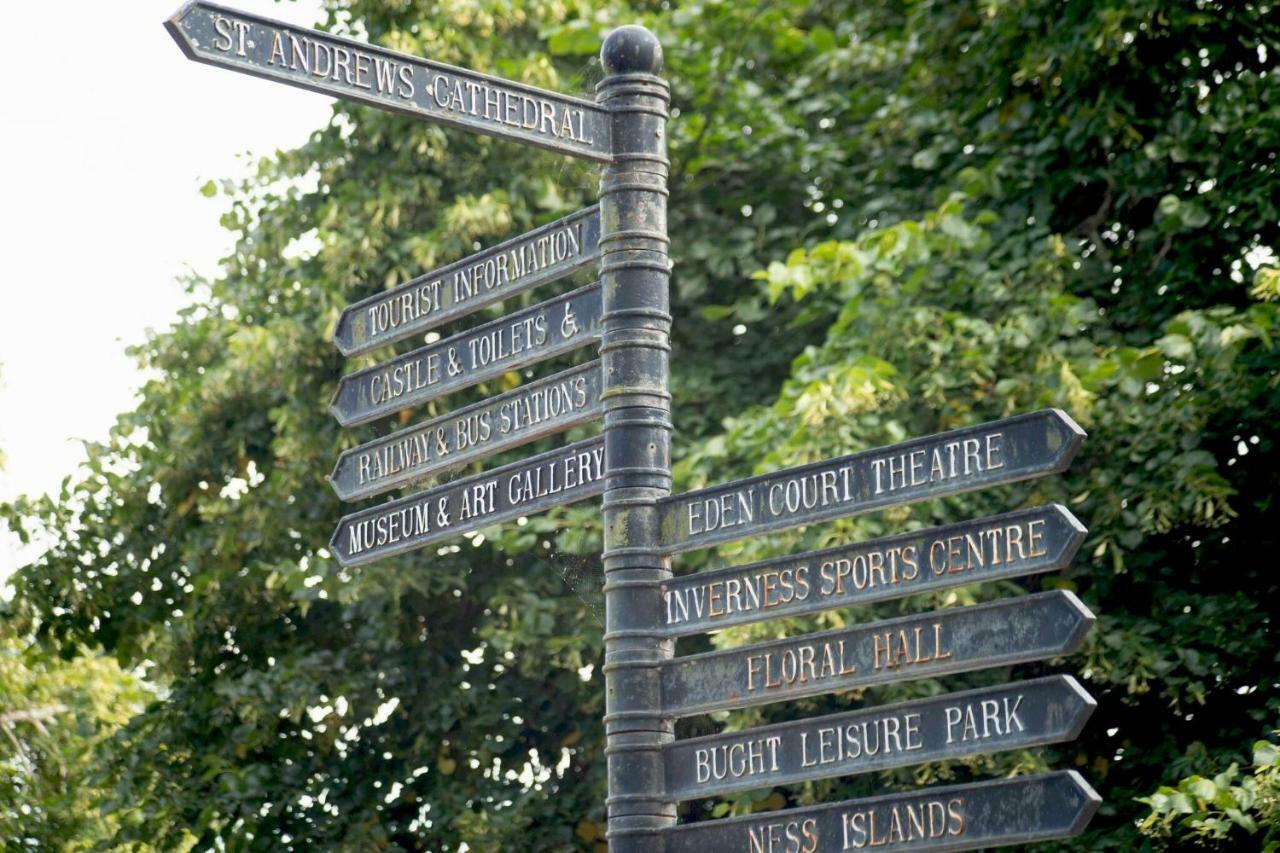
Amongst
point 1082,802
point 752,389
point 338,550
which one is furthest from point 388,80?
point 752,389

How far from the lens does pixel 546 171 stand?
1321 cm

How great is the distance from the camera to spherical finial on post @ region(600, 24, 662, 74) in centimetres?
674

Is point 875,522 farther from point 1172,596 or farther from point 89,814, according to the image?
point 89,814

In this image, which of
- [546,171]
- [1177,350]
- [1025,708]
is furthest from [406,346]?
[1025,708]

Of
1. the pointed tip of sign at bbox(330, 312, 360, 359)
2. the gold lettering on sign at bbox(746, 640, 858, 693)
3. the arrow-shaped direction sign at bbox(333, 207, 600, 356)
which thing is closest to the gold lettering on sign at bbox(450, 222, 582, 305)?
the arrow-shaped direction sign at bbox(333, 207, 600, 356)

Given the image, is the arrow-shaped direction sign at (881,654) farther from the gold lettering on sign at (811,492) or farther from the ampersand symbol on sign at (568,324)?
the ampersand symbol on sign at (568,324)

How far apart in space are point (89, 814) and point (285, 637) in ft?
13.3

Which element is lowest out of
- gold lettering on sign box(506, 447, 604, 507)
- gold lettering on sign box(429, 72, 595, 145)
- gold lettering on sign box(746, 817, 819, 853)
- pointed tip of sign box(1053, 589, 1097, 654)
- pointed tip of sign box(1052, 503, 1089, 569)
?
gold lettering on sign box(746, 817, 819, 853)

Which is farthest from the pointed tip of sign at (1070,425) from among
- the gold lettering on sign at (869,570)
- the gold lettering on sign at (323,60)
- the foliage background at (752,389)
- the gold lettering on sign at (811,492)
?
the foliage background at (752,389)

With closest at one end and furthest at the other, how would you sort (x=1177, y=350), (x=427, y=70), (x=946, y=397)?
(x=427, y=70) → (x=1177, y=350) → (x=946, y=397)

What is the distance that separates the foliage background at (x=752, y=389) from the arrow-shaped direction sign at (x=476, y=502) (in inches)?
134

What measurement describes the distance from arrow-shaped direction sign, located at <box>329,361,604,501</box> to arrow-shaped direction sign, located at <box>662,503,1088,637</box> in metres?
0.67

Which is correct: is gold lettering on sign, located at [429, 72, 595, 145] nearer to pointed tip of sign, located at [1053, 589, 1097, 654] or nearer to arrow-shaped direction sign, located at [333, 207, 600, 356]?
arrow-shaped direction sign, located at [333, 207, 600, 356]

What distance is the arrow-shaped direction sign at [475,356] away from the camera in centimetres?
674
